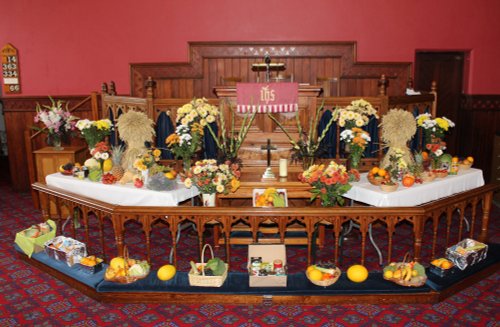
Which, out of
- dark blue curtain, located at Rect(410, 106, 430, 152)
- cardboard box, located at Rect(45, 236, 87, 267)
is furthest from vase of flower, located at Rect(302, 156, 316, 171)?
cardboard box, located at Rect(45, 236, 87, 267)

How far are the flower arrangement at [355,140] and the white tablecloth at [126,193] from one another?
2.17 metres

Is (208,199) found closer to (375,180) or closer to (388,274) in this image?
(375,180)

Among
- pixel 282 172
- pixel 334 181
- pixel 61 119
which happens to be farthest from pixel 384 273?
pixel 61 119

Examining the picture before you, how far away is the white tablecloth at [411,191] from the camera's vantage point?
6133 mm

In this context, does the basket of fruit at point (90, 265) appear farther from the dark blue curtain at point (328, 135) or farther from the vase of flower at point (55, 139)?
the dark blue curtain at point (328, 135)

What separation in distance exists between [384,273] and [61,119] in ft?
19.2

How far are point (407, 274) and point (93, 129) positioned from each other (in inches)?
186

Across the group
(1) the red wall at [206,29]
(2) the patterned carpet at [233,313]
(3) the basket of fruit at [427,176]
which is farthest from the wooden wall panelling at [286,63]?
(2) the patterned carpet at [233,313]

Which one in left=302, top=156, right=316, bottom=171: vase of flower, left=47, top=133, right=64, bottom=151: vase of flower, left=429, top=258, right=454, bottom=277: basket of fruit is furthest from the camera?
left=47, top=133, right=64, bottom=151: vase of flower

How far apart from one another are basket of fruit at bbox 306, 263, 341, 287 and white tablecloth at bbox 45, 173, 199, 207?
190 centimetres

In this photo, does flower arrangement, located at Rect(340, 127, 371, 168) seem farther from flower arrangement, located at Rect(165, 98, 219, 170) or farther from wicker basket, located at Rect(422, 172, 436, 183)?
flower arrangement, located at Rect(165, 98, 219, 170)

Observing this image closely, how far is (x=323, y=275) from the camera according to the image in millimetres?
5426

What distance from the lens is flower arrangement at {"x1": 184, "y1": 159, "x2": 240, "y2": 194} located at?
6.09 m

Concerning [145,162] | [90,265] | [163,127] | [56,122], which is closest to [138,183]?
[145,162]
